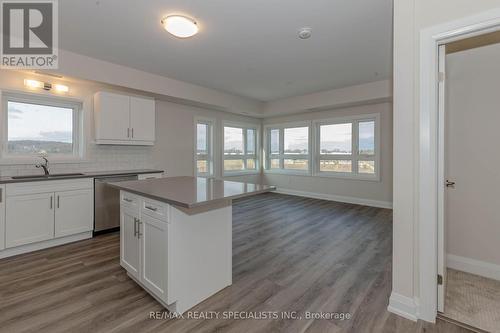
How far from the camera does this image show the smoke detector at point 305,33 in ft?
9.48

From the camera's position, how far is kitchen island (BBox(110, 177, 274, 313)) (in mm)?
1822

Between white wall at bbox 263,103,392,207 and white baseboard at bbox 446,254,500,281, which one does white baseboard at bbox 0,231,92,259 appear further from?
white wall at bbox 263,103,392,207

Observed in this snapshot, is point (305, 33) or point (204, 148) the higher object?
point (305, 33)

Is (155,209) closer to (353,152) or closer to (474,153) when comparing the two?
(474,153)

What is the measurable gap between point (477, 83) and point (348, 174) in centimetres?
372

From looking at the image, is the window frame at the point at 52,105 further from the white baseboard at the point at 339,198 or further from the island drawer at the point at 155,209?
the white baseboard at the point at 339,198

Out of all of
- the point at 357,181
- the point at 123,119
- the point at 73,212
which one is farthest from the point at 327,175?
the point at 73,212

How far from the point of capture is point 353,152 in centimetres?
595

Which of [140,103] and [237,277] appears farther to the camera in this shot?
[140,103]

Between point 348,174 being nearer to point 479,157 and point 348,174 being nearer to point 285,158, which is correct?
point 285,158

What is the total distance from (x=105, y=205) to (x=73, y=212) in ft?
1.37

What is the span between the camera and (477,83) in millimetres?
2461

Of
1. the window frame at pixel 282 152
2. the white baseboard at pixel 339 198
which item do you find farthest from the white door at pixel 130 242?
the window frame at pixel 282 152

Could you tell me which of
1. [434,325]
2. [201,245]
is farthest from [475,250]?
[201,245]
